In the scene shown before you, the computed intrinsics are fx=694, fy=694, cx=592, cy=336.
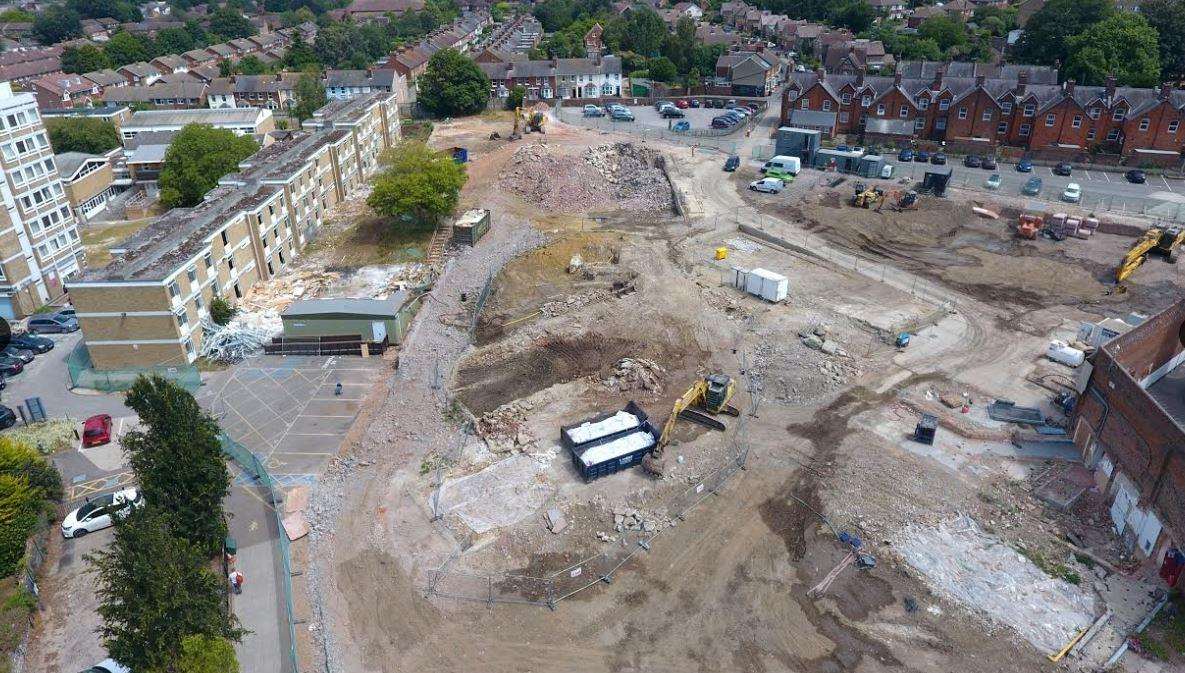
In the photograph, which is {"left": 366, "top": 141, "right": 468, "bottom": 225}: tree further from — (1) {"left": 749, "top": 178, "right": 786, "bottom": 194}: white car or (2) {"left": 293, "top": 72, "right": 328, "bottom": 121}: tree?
(2) {"left": 293, "top": 72, "right": 328, "bottom": 121}: tree

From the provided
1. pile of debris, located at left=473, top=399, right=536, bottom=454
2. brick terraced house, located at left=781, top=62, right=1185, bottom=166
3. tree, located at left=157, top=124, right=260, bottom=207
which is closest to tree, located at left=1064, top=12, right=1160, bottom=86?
brick terraced house, located at left=781, top=62, right=1185, bottom=166

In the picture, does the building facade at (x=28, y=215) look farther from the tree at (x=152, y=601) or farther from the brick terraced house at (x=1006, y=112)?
the brick terraced house at (x=1006, y=112)

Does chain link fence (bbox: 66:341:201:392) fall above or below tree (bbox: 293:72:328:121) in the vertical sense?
below

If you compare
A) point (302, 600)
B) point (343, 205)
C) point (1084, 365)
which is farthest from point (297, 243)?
point (1084, 365)

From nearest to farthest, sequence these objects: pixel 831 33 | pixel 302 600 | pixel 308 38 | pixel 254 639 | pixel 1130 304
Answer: pixel 254 639
pixel 302 600
pixel 1130 304
pixel 831 33
pixel 308 38

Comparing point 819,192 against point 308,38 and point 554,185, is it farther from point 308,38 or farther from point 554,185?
point 308,38

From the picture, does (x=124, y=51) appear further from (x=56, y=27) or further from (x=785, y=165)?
(x=785, y=165)
